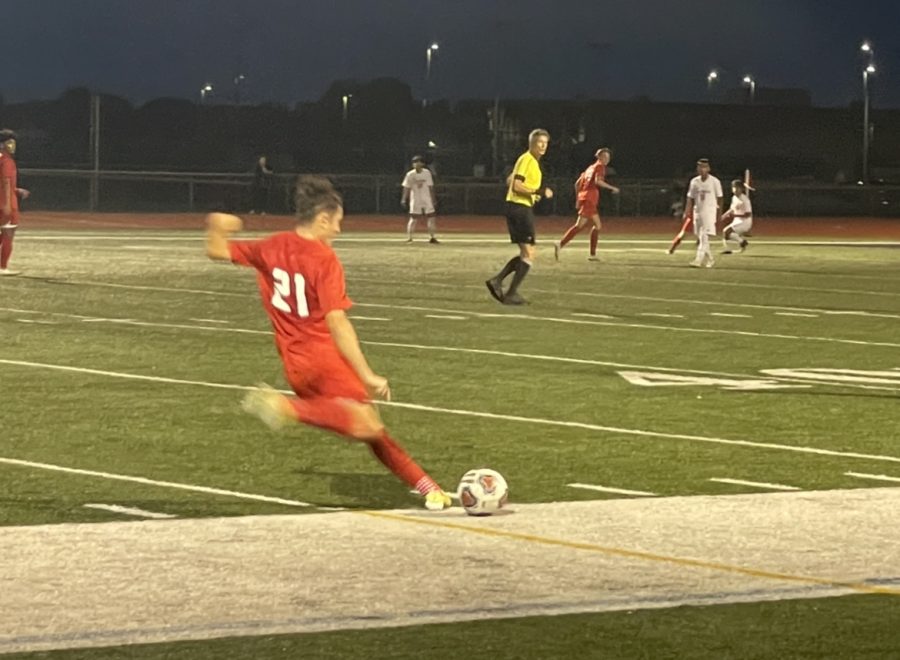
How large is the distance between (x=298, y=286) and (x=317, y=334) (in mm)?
249

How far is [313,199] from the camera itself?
9.06m

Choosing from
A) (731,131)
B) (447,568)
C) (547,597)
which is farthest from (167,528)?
(731,131)

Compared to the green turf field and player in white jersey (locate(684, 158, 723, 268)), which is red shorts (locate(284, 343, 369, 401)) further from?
player in white jersey (locate(684, 158, 723, 268))

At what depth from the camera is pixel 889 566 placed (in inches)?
317

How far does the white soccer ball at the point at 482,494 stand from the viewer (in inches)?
355

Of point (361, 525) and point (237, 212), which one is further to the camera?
point (237, 212)

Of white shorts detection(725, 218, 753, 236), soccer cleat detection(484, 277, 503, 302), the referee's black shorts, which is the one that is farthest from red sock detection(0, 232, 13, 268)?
white shorts detection(725, 218, 753, 236)

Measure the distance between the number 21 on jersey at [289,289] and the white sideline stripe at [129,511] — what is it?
42.0 inches

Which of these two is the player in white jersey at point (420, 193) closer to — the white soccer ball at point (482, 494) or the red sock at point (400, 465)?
the red sock at point (400, 465)

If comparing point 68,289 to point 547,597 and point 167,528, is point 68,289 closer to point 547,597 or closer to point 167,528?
point 167,528

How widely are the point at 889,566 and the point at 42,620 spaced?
3314 millimetres

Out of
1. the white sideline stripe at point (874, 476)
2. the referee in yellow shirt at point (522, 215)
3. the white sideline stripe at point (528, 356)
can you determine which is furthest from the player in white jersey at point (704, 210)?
the white sideline stripe at point (874, 476)

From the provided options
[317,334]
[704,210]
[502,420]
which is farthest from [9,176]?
[317,334]

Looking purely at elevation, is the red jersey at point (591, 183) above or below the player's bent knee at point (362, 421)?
above
